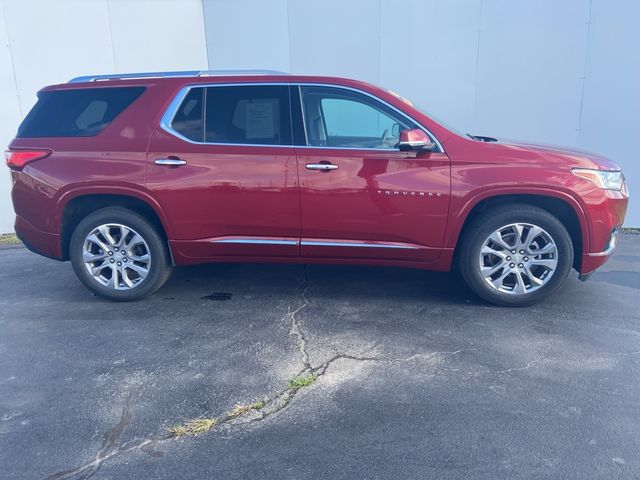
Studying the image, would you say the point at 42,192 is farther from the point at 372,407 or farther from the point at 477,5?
the point at 477,5

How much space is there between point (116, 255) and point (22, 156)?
1197 mm

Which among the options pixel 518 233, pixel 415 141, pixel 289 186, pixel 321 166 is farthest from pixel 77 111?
pixel 518 233

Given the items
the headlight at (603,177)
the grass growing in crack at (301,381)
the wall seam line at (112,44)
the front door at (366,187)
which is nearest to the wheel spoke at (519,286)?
the front door at (366,187)

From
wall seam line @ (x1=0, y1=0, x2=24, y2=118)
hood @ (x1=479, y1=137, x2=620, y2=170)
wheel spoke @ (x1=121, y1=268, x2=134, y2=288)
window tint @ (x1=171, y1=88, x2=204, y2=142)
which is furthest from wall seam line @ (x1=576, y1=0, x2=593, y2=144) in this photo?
wall seam line @ (x1=0, y1=0, x2=24, y2=118)

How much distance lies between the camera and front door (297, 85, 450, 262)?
410cm

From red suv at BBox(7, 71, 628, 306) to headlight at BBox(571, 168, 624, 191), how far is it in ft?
0.04

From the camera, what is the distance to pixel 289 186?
4191 mm

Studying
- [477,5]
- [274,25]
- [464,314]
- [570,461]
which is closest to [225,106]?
[464,314]

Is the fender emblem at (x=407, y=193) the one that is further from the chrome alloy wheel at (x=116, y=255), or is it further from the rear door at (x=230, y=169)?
the chrome alloy wheel at (x=116, y=255)

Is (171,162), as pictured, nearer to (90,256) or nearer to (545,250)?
(90,256)

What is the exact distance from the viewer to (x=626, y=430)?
8.98 feet

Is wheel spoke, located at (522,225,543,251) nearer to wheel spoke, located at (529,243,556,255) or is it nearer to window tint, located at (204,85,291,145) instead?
wheel spoke, located at (529,243,556,255)

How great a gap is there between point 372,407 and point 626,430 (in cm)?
138

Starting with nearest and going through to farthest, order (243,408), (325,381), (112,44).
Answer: (243,408)
(325,381)
(112,44)
